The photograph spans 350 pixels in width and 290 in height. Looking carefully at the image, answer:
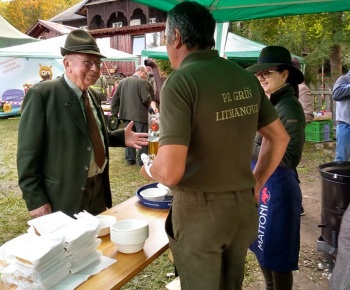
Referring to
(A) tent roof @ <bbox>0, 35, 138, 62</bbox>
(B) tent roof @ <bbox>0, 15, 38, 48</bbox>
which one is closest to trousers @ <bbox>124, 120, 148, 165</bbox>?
(A) tent roof @ <bbox>0, 35, 138, 62</bbox>

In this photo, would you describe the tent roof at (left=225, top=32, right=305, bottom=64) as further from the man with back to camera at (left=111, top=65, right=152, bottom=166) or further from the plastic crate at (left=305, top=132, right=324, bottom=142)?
the man with back to camera at (left=111, top=65, right=152, bottom=166)

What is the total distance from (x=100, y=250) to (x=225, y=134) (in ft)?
2.97

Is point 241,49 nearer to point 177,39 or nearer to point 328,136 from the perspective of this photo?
point 328,136

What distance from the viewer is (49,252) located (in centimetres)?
126

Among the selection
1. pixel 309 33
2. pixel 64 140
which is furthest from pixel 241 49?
pixel 64 140

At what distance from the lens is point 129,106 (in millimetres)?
6918

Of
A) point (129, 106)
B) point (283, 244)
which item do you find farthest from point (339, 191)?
point (129, 106)

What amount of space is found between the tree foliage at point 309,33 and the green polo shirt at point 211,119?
39.1 ft

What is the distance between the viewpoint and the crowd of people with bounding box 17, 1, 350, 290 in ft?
4.26

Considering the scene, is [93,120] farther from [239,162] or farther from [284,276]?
[284,276]

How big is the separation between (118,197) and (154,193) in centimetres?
298

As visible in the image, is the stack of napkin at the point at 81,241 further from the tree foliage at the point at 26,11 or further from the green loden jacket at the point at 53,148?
the tree foliage at the point at 26,11

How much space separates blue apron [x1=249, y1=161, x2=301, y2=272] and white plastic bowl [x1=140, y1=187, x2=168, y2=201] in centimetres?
76

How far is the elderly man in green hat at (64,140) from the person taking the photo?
2109 mm
